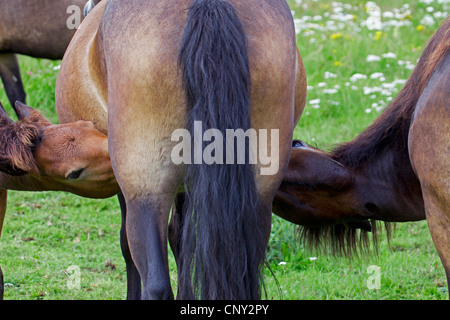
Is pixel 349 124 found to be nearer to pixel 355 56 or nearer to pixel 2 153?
pixel 355 56

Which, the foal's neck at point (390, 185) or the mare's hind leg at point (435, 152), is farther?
the foal's neck at point (390, 185)

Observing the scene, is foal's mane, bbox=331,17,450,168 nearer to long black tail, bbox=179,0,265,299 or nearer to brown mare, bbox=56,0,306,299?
brown mare, bbox=56,0,306,299

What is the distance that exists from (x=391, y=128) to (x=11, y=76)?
4315 mm

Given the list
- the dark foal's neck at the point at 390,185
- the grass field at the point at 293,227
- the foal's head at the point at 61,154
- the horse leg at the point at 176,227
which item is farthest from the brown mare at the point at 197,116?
the dark foal's neck at the point at 390,185

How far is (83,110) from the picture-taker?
3678 millimetres

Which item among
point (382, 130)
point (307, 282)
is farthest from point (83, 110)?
point (307, 282)

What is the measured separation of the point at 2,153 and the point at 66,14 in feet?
10.9

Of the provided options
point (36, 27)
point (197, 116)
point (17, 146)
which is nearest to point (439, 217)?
point (197, 116)

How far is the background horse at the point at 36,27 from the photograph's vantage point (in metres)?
6.47

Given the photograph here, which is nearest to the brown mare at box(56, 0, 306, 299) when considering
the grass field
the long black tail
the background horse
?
the long black tail

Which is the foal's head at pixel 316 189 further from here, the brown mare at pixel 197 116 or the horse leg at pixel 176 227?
the brown mare at pixel 197 116

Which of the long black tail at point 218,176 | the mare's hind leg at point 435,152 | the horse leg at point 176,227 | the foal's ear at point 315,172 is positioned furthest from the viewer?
the horse leg at point 176,227

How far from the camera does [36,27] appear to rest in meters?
6.56

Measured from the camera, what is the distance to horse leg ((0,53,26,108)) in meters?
6.91
